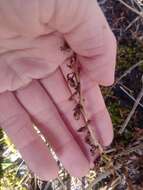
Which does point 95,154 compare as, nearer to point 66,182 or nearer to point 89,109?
point 89,109

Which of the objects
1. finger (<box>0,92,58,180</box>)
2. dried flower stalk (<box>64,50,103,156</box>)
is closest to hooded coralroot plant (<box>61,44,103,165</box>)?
dried flower stalk (<box>64,50,103,156</box>)

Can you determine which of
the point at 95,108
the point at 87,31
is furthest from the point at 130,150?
the point at 87,31

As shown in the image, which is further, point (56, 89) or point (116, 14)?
point (116, 14)

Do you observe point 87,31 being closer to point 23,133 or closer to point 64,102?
point 64,102

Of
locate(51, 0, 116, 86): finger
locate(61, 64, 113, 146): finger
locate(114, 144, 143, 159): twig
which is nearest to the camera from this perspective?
locate(51, 0, 116, 86): finger

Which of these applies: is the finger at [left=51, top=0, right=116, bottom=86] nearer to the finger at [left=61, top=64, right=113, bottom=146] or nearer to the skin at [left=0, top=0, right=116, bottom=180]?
the skin at [left=0, top=0, right=116, bottom=180]

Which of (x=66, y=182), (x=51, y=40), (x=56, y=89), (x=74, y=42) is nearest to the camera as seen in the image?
(x=74, y=42)

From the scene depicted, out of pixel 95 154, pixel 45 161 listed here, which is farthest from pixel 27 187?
pixel 95 154
